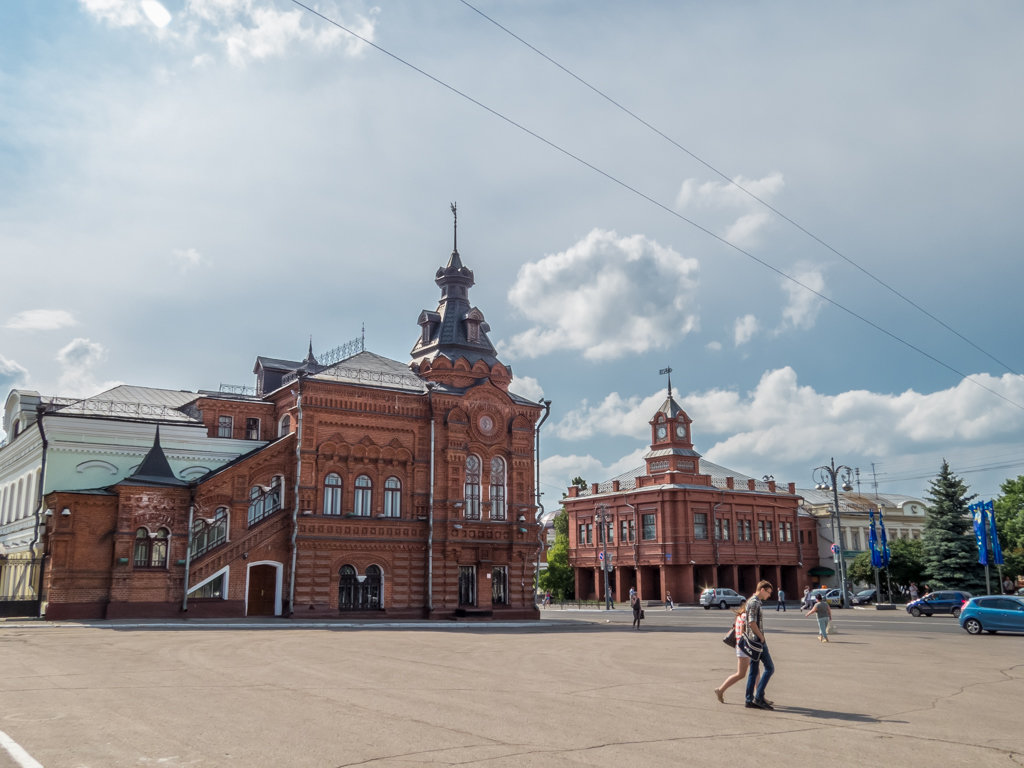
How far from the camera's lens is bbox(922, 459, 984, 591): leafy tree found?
54188 millimetres

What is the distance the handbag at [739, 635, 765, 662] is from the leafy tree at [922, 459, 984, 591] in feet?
165

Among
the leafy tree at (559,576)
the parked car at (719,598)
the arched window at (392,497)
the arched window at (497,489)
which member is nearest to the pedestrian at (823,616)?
the arched window at (497,489)

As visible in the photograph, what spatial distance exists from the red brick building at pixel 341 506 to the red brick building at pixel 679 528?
24050mm

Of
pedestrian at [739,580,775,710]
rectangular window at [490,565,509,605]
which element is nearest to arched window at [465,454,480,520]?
rectangular window at [490,565,509,605]

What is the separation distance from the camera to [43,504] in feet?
112

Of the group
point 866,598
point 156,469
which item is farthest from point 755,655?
point 866,598

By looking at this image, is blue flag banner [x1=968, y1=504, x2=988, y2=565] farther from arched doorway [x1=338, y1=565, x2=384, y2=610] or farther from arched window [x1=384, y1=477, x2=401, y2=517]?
arched doorway [x1=338, y1=565, x2=384, y2=610]

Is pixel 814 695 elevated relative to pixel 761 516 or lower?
lower

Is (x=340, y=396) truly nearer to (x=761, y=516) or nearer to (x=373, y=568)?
(x=373, y=568)

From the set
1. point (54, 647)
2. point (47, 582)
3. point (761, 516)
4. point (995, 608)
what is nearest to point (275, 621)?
point (47, 582)

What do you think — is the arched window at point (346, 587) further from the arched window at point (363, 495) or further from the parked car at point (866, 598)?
the parked car at point (866, 598)

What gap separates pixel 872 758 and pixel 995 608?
2548cm

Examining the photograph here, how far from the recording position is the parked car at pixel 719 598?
191 ft

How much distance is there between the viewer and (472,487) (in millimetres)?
41594
